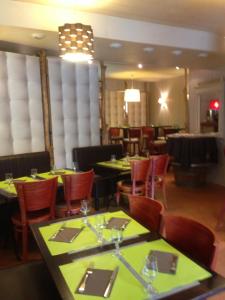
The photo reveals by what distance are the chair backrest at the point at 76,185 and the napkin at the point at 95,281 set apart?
164cm

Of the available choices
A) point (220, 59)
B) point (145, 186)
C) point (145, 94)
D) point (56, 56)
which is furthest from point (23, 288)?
point (145, 94)

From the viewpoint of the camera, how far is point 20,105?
4.12 meters

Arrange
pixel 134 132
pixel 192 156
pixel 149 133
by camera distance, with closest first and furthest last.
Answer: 1. pixel 192 156
2. pixel 149 133
3. pixel 134 132

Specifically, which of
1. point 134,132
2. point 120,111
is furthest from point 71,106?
point 120,111

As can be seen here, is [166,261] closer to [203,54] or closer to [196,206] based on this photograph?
[196,206]

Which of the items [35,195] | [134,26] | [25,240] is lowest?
[25,240]

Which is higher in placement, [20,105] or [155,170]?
[20,105]

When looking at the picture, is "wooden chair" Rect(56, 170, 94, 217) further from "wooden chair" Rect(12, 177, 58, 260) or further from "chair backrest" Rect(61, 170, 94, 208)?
"wooden chair" Rect(12, 177, 58, 260)

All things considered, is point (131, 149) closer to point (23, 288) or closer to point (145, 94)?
point (145, 94)

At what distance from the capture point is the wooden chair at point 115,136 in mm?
9340

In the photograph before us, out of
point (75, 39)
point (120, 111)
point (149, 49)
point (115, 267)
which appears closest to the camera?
point (115, 267)

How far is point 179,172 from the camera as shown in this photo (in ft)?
18.8

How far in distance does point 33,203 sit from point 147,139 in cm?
643

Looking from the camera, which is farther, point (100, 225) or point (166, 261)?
point (100, 225)
